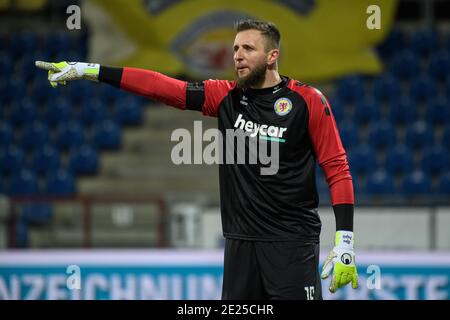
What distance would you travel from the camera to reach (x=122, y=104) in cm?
1216

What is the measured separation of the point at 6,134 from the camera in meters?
11.8

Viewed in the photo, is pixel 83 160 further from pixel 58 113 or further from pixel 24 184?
pixel 58 113

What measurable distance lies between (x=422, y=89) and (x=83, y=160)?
511 centimetres

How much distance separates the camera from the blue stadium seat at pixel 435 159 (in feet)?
35.5

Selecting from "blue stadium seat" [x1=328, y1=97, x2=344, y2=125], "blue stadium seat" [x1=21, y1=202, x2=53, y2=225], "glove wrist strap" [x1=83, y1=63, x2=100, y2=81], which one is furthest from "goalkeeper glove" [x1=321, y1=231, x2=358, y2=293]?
"blue stadium seat" [x1=328, y1=97, x2=344, y2=125]

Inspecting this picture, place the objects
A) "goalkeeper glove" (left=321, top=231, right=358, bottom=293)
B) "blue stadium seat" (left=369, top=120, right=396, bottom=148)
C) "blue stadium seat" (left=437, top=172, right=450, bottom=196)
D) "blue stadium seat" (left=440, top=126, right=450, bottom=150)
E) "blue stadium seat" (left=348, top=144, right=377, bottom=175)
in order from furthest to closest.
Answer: "blue stadium seat" (left=369, top=120, right=396, bottom=148) < "blue stadium seat" (left=440, top=126, right=450, bottom=150) < "blue stadium seat" (left=348, top=144, right=377, bottom=175) < "blue stadium seat" (left=437, top=172, right=450, bottom=196) < "goalkeeper glove" (left=321, top=231, right=358, bottom=293)

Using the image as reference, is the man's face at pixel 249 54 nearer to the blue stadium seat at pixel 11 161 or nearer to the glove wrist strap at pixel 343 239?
the glove wrist strap at pixel 343 239

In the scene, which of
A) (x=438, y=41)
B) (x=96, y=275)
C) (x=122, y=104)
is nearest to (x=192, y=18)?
(x=122, y=104)

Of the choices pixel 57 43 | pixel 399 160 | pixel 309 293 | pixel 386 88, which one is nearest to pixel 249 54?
pixel 309 293

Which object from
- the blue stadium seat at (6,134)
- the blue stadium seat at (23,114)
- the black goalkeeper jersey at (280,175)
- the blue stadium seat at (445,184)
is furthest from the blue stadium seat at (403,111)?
the black goalkeeper jersey at (280,175)

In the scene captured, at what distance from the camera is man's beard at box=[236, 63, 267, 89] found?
3824 mm

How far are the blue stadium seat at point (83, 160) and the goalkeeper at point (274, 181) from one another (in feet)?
25.3

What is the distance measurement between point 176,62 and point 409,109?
3.59 metres

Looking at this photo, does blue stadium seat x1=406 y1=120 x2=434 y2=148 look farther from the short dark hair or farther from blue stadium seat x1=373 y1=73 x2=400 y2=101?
the short dark hair
